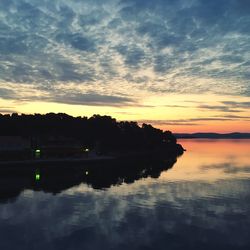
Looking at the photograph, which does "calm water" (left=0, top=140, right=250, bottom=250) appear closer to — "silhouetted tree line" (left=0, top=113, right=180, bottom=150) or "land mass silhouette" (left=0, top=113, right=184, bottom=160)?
"land mass silhouette" (left=0, top=113, right=184, bottom=160)

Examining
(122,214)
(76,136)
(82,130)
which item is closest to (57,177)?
(122,214)

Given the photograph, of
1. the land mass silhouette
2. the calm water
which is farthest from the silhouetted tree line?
the calm water

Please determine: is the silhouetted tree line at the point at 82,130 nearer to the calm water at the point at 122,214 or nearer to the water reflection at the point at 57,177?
the water reflection at the point at 57,177

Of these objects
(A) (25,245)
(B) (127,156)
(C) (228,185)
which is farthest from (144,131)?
(A) (25,245)

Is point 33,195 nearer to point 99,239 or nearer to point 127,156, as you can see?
point 99,239

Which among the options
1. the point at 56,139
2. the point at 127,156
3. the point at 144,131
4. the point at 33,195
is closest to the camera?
the point at 33,195

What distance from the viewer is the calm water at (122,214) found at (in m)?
34.2

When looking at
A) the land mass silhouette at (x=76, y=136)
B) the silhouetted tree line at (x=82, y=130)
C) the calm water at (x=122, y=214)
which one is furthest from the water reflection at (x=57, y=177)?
the silhouetted tree line at (x=82, y=130)

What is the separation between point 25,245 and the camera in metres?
32.9

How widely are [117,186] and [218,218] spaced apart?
31.2 meters

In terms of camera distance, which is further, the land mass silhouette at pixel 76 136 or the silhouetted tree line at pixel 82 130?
the silhouetted tree line at pixel 82 130

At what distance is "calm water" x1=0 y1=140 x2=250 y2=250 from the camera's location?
3419cm

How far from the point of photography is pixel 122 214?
45500 millimetres

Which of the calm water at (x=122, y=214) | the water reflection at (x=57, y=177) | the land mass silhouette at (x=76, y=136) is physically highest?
the land mass silhouette at (x=76, y=136)
